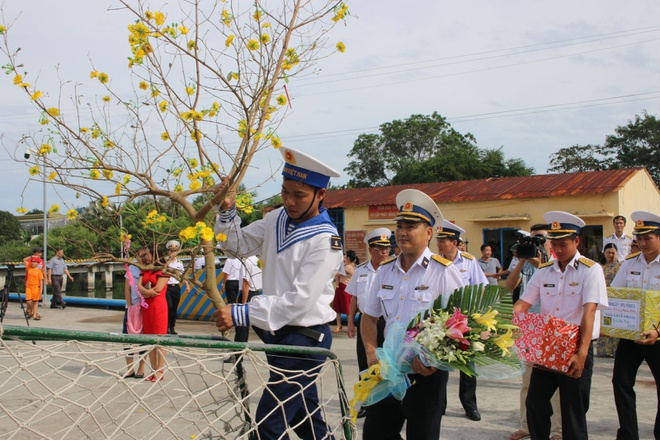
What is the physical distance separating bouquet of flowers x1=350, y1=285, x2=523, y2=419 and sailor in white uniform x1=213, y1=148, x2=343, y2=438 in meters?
0.31

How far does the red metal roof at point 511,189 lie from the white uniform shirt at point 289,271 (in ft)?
52.9

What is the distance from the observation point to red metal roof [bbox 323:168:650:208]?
18.5 metres

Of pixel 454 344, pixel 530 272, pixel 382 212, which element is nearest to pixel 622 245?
pixel 530 272

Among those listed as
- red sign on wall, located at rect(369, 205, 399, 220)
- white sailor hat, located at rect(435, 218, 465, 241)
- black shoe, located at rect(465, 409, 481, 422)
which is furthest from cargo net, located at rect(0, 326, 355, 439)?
red sign on wall, located at rect(369, 205, 399, 220)

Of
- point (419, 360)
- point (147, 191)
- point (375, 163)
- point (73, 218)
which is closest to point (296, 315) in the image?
point (419, 360)

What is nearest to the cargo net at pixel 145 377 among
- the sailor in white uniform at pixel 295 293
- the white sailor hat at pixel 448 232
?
the sailor in white uniform at pixel 295 293

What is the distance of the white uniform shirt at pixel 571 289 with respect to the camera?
14.8 ft

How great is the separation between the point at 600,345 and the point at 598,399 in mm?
3212

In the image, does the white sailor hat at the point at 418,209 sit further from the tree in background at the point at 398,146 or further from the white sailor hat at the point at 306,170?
the tree in background at the point at 398,146

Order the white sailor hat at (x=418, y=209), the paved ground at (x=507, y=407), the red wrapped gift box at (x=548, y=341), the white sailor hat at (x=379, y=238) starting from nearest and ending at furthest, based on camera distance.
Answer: the white sailor hat at (x=418, y=209) → the red wrapped gift box at (x=548, y=341) → the paved ground at (x=507, y=407) → the white sailor hat at (x=379, y=238)

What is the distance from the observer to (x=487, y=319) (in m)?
3.23

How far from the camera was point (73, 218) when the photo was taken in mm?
4457

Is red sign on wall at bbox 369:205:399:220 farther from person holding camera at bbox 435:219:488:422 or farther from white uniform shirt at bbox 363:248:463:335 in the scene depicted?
white uniform shirt at bbox 363:248:463:335

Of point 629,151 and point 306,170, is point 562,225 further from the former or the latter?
point 629,151
